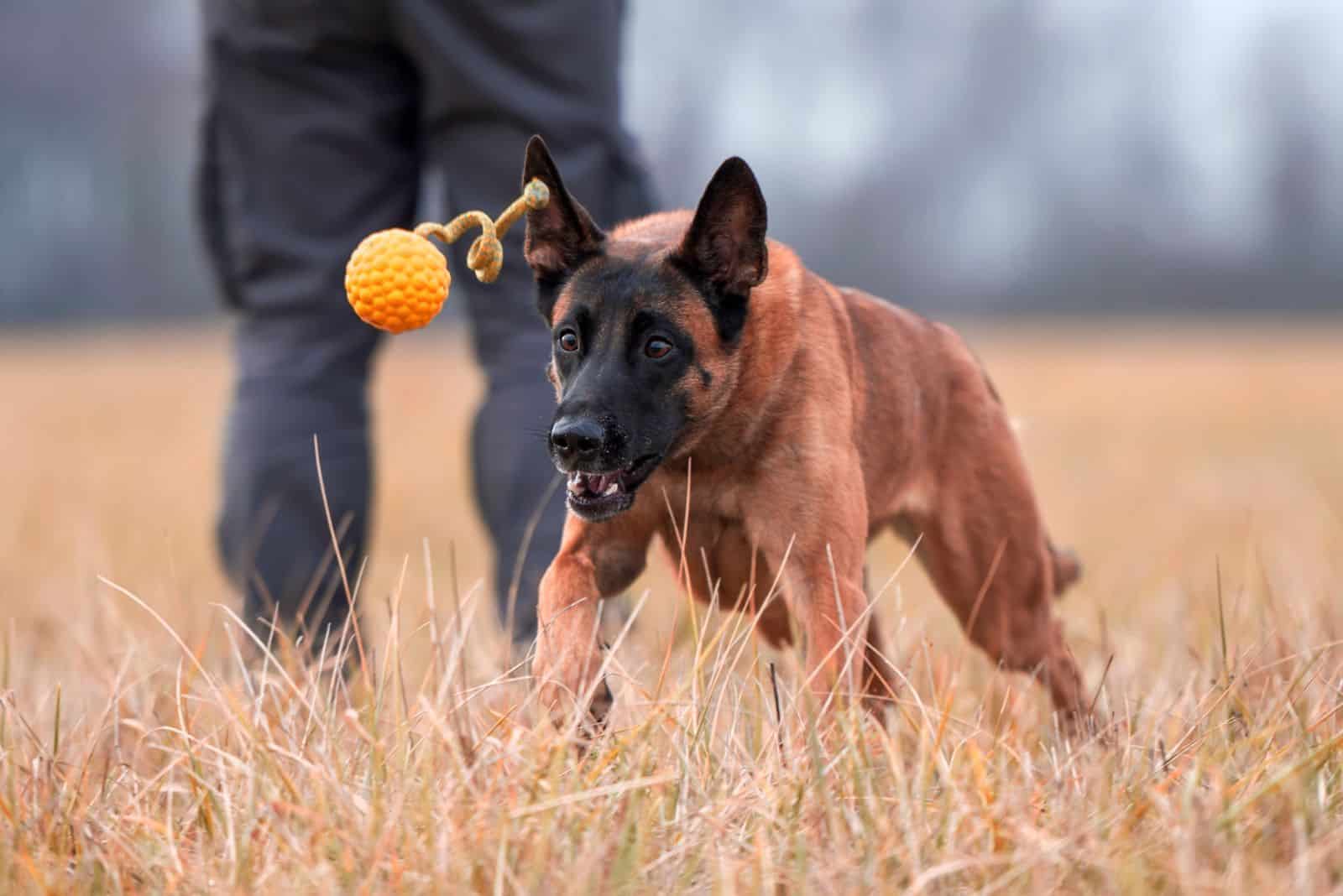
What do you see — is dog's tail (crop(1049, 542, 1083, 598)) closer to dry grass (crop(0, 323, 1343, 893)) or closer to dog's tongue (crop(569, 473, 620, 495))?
dry grass (crop(0, 323, 1343, 893))

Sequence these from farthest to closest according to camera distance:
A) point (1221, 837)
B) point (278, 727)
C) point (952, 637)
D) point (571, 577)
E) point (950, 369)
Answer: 1. point (952, 637)
2. point (950, 369)
3. point (571, 577)
4. point (278, 727)
5. point (1221, 837)

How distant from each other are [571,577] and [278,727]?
564mm

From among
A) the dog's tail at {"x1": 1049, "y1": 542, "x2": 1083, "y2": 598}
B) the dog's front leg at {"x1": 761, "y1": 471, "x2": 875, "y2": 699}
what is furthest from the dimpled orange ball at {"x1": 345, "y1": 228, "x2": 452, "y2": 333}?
the dog's tail at {"x1": 1049, "y1": 542, "x2": 1083, "y2": 598}

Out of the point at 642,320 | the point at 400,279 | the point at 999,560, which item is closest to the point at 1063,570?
the point at 999,560

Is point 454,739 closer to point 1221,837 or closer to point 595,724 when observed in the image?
point 595,724

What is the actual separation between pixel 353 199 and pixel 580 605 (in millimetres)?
1492

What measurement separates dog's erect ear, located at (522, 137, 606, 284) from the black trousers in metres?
0.49

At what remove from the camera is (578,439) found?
2.53 meters

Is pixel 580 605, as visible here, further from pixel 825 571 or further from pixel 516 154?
pixel 516 154

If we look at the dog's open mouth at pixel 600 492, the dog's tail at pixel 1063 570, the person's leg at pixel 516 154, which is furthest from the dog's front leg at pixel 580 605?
the dog's tail at pixel 1063 570

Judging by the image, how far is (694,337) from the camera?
2795 mm

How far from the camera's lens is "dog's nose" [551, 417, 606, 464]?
254 cm

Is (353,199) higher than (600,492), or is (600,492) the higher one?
(353,199)

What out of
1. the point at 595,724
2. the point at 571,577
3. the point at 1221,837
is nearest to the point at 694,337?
the point at 571,577
